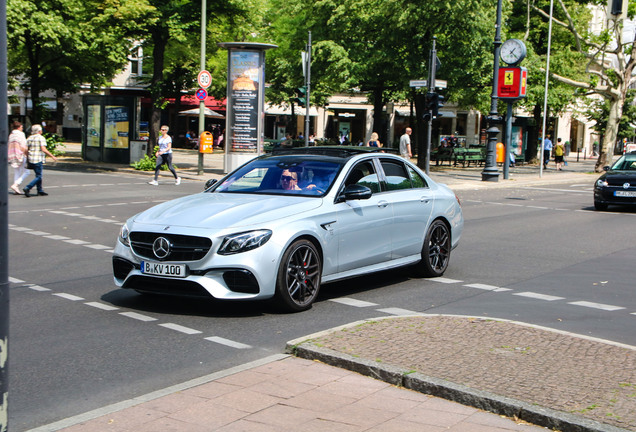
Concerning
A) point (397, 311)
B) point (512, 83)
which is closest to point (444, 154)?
point (512, 83)

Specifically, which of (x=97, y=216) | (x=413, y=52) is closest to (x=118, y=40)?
(x=413, y=52)

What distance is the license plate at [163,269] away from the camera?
6953 mm

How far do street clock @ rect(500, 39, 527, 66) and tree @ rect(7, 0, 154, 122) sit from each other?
47.0 ft

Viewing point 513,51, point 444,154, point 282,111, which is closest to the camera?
point 513,51

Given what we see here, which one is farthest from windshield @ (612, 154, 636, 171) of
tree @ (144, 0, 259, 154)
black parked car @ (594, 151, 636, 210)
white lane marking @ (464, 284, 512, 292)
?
tree @ (144, 0, 259, 154)

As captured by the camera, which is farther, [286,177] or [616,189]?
[616,189]

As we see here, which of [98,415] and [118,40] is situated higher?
A: [118,40]

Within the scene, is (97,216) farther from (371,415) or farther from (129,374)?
(371,415)

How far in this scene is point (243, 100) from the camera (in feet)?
90.8

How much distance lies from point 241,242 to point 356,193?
157 cm

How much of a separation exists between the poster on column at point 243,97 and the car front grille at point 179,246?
2085cm

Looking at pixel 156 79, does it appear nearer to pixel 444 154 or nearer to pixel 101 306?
pixel 444 154

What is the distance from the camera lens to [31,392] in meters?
4.98

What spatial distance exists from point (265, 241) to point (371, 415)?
270cm
